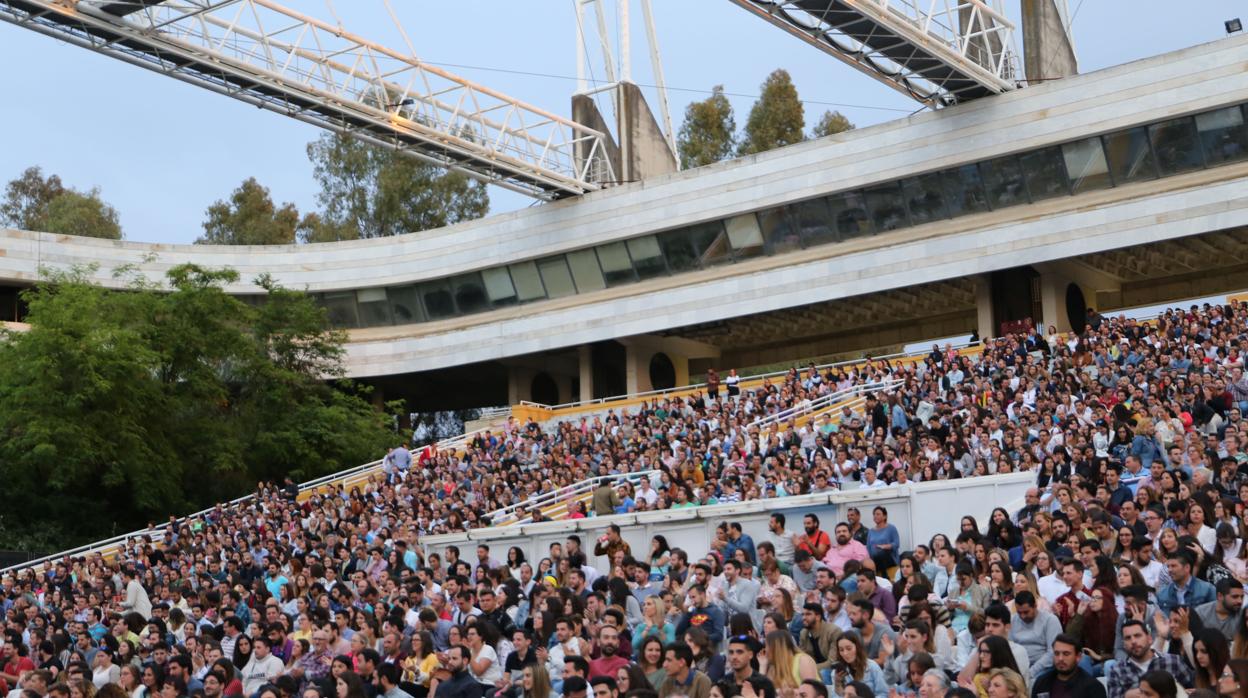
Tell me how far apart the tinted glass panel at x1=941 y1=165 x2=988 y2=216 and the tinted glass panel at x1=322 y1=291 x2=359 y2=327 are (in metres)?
20.1

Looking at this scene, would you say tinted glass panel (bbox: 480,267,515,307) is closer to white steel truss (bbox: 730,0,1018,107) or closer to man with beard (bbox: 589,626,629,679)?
white steel truss (bbox: 730,0,1018,107)

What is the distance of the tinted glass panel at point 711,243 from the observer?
4350cm

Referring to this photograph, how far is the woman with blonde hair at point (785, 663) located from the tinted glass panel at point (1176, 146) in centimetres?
2841

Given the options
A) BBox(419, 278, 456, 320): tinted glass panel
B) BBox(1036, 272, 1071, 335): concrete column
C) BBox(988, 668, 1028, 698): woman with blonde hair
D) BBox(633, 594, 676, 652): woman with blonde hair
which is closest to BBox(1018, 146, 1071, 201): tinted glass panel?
BBox(1036, 272, 1071, 335): concrete column

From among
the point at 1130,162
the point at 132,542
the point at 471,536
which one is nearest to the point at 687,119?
the point at 1130,162

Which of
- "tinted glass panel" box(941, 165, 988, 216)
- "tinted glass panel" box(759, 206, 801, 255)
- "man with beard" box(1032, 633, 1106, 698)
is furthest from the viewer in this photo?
"tinted glass panel" box(759, 206, 801, 255)

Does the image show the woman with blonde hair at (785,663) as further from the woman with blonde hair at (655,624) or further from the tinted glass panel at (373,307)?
the tinted glass panel at (373,307)

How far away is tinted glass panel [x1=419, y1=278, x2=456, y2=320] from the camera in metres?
49.5

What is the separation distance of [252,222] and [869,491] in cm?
5665

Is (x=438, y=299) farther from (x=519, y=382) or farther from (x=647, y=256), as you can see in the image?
(x=647, y=256)

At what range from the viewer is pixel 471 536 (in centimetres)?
2256

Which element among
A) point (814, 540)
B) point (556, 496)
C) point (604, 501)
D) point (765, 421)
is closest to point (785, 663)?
point (814, 540)

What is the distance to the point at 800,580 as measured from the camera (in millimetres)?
15492

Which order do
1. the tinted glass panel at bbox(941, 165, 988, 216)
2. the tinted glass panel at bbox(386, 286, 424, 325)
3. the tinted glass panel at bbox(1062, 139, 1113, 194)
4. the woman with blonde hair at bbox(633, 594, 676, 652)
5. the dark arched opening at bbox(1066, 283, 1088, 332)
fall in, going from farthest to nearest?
the tinted glass panel at bbox(386, 286, 424, 325)
the dark arched opening at bbox(1066, 283, 1088, 332)
the tinted glass panel at bbox(941, 165, 988, 216)
the tinted glass panel at bbox(1062, 139, 1113, 194)
the woman with blonde hair at bbox(633, 594, 676, 652)
